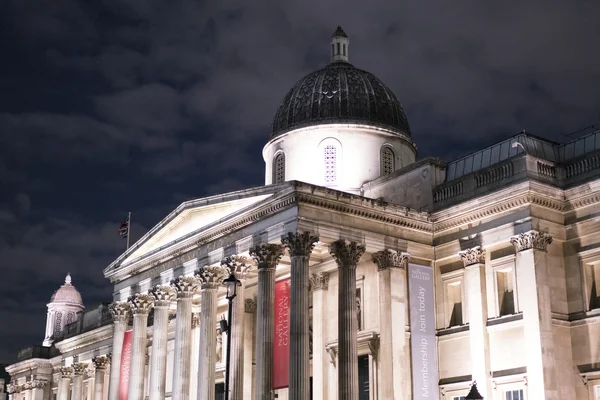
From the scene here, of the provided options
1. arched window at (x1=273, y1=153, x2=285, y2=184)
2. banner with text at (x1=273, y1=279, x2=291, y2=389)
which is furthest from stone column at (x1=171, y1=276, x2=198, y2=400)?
arched window at (x1=273, y1=153, x2=285, y2=184)

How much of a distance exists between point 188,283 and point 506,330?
14820 millimetres

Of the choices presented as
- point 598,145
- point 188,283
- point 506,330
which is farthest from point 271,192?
point 598,145

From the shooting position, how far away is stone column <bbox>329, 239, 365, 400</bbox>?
109 feet

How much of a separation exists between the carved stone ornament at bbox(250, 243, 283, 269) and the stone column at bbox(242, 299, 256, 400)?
866 centimetres

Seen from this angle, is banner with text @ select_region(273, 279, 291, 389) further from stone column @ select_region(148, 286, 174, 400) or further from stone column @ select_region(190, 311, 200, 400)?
stone column @ select_region(190, 311, 200, 400)

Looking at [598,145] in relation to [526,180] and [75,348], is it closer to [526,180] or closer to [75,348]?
[526,180]

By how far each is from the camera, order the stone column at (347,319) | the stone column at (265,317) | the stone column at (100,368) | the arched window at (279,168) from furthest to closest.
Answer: the stone column at (100,368) → the arched window at (279,168) → the stone column at (265,317) → the stone column at (347,319)

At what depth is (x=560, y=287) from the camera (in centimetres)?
3356

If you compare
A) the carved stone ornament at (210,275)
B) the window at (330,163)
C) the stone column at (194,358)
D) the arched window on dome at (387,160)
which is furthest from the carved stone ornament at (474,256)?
the stone column at (194,358)

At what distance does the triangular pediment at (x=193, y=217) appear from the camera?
36.9 m

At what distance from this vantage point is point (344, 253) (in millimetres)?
35000

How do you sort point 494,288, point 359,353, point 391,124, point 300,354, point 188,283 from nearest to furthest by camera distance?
point 300,354 < point 494,288 < point 359,353 < point 188,283 < point 391,124

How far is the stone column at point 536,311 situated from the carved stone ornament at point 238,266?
11173 millimetres

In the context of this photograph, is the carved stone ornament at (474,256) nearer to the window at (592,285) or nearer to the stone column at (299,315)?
the window at (592,285)
